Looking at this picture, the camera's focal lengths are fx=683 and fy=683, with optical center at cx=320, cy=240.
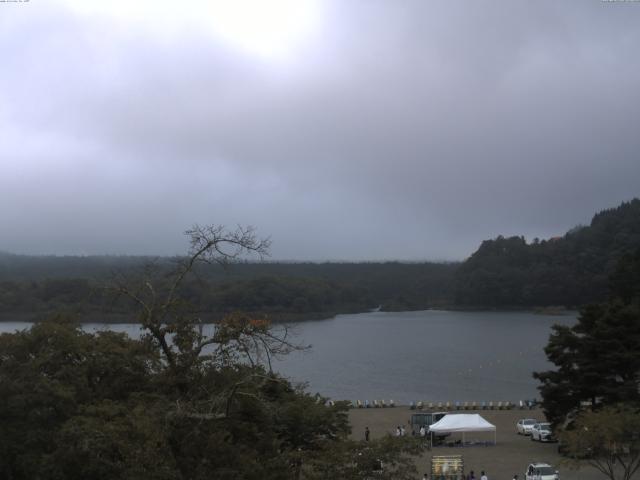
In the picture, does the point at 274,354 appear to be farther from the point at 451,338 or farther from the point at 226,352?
the point at 451,338

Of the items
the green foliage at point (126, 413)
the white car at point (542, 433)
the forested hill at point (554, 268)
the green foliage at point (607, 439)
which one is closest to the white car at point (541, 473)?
the green foliage at point (607, 439)

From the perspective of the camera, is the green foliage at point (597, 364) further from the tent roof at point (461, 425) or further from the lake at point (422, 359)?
the lake at point (422, 359)

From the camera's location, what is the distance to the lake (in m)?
38.3

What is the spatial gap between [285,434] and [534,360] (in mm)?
40146

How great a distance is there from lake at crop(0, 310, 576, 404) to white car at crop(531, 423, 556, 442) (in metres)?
8.79

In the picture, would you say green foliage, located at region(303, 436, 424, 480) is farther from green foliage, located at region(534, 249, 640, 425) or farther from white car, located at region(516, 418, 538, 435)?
white car, located at region(516, 418, 538, 435)

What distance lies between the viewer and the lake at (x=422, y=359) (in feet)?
126

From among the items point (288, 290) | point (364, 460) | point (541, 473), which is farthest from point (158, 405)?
point (288, 290)

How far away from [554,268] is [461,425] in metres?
85.2

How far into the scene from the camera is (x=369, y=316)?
101 meters

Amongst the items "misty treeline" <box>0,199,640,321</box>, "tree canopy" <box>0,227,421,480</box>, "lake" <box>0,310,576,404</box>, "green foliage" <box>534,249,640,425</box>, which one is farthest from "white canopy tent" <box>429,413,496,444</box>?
"misty treeline" <box>0,199,640,321</box>

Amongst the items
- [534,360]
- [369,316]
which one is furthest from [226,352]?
[369,316]

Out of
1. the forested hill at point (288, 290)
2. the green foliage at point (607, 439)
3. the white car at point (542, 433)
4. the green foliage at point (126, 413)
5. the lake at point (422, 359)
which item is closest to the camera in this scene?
the green foliage at point (126, 413)

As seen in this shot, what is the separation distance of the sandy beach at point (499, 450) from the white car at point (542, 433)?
8.2 inches
